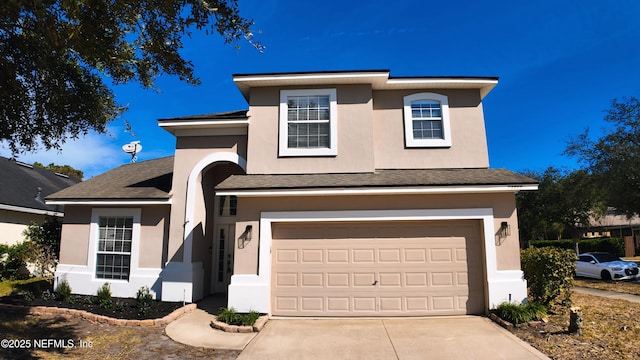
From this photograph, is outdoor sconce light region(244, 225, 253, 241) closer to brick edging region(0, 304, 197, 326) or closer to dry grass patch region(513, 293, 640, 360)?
brick edging region(0, 304, 197, 326)

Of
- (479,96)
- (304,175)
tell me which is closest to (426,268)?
(304,175)

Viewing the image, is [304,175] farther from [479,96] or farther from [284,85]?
[479,96]

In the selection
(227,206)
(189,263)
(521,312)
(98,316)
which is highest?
(227,206)

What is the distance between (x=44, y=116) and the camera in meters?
8.91

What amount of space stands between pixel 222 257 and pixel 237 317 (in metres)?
4.20

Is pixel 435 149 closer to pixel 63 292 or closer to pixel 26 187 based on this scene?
pixel 63 292

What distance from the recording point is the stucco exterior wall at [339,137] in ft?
37.2

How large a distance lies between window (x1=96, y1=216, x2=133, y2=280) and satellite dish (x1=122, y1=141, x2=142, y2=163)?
22.3 ft

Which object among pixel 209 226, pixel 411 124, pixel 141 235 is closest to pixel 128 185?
pixel 141 235

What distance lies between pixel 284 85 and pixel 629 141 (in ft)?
53.9

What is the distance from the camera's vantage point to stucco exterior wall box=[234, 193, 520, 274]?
1012cm

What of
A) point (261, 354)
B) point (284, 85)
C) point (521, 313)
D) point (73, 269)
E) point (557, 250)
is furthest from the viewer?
point (73, 269)

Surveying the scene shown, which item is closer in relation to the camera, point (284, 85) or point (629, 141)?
point (284, 85)

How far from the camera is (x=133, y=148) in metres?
18.7
